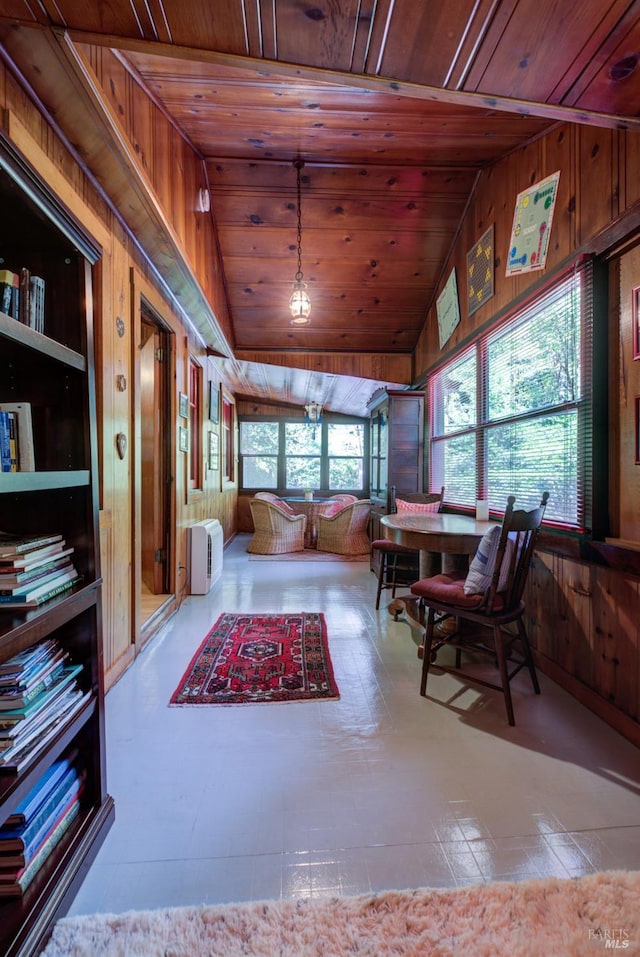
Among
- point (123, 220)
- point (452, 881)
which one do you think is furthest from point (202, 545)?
point (452, 881)

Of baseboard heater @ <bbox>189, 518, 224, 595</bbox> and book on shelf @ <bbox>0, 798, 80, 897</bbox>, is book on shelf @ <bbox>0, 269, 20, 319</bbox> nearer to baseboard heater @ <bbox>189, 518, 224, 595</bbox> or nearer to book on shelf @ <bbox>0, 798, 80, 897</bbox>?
book on shelf @ <bbox>0, 798, 80, 897</bbox>

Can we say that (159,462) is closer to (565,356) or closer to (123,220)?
(123,220)

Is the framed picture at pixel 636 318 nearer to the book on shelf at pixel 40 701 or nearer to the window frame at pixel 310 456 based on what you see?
the book on shelf at pixel 40 701

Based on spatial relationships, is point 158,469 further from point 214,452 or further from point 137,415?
point 214,452

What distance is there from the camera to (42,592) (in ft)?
3.60

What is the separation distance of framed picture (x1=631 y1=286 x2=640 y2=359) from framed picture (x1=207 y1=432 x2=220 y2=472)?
156 inches

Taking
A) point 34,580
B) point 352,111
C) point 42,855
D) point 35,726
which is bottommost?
point 42,855

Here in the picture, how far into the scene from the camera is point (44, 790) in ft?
3.74

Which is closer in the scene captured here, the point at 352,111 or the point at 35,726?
the point at 35,726

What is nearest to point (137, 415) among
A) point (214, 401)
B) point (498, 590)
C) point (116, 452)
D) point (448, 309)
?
point (116, 452)

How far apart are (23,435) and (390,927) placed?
1.56 m

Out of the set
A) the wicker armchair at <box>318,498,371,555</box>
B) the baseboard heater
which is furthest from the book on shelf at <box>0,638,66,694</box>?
the wicker armchair at <box>318,498,371,555</box>

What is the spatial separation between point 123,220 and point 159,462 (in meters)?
1.69

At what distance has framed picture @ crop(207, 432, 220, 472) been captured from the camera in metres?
4.93
